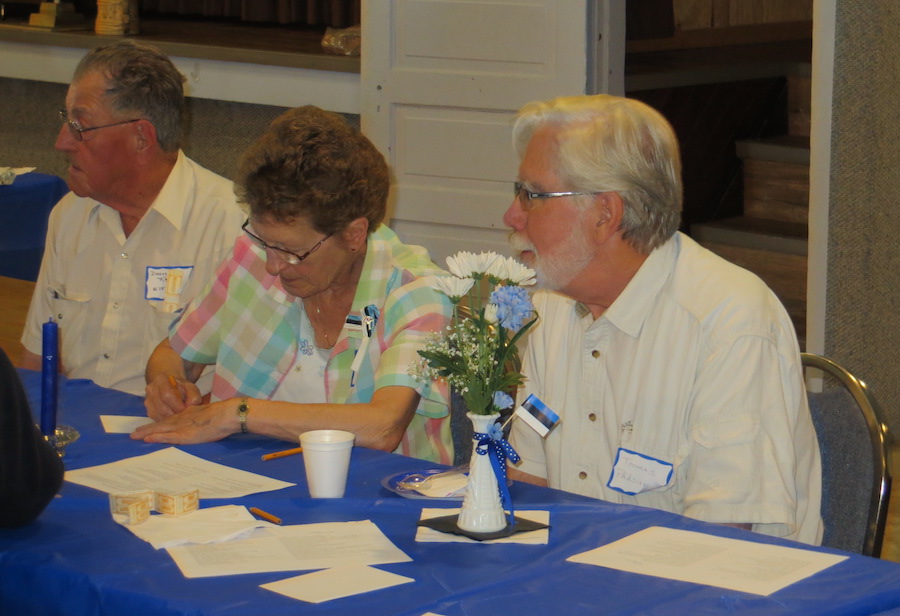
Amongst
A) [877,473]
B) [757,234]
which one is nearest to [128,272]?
[877,473]

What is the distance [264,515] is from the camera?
171 cm

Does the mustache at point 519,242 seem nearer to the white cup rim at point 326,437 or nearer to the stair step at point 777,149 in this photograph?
the white cup rim at point 326,437

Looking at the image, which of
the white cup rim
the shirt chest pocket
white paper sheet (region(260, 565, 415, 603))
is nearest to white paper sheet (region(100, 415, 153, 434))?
the white cup rim

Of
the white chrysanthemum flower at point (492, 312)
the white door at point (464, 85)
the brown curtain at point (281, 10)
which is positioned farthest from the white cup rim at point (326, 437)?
the brown curtain at point (281, 10)

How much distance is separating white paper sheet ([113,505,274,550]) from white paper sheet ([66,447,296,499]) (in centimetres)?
9

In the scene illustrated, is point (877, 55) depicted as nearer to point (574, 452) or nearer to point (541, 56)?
point (541, 56)

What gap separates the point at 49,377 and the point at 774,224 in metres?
4.31

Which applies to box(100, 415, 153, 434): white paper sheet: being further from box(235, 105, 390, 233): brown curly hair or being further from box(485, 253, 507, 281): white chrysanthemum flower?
box(485, 253, 507, 281): white chrysanthemum flower

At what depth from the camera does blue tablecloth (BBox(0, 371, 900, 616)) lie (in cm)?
139

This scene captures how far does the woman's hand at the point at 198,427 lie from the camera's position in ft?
6.93

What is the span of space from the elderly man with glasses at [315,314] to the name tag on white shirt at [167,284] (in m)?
0.32

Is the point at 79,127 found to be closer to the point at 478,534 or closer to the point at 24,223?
A: the point at 478,534

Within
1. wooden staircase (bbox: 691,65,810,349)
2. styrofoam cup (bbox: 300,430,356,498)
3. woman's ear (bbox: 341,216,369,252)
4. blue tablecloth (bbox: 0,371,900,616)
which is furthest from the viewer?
wooden staircase (bbox: 691,65,810,349)

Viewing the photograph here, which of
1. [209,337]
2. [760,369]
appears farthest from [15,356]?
[760,369]
